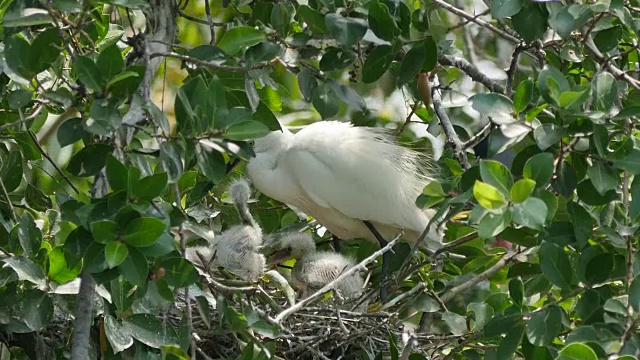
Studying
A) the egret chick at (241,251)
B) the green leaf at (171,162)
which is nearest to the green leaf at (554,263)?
the green leaf at (171,162)

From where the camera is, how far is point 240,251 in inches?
98.7

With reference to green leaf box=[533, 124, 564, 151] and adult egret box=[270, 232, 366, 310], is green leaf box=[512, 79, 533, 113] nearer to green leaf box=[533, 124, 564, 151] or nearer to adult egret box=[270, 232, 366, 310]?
green leaf box=[533, 124, 564, 151]

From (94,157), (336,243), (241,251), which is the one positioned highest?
(94,157)

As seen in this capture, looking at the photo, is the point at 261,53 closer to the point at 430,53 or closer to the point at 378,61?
the point at 378,61

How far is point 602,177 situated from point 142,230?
67 cm

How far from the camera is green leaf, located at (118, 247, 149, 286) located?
4.79 feet

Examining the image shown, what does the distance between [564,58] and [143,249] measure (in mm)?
978

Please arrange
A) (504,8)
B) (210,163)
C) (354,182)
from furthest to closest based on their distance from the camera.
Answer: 1. (354,182)
2. (504,8)
3. (210,163)

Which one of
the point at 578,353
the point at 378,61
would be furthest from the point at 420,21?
the point at 578,353

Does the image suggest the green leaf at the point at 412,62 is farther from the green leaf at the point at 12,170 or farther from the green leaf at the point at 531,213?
the green leaf at the point at 12,170

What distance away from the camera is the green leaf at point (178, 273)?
1562 millimetres

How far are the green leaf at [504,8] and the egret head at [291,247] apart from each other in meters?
1.09

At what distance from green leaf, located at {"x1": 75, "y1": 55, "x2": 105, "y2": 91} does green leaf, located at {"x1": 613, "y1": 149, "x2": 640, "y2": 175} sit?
739 mm


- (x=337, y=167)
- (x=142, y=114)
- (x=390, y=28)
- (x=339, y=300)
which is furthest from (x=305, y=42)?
(x=337, y=167)
